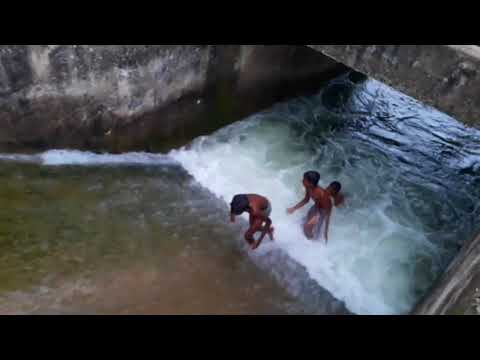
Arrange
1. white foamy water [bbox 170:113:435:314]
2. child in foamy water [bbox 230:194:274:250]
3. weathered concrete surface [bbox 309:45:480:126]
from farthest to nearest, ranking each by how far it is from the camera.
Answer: white foamy water [bbox 170:113:435:314] < child in foamy water [bbox 230:194:274:250] < weathered concrete surface [bbox 309:45:480:126]

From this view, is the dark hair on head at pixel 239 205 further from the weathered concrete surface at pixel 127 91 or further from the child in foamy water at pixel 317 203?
the weathered concrete surface at pixel 127 91

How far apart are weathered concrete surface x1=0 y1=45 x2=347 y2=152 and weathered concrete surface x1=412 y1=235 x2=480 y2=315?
14.2 feet

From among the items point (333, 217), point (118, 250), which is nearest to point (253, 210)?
point (118, 250)

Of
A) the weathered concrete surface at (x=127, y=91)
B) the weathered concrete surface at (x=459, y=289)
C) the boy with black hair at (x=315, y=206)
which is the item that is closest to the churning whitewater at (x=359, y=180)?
the boy with black hair at (x=315, y=206)

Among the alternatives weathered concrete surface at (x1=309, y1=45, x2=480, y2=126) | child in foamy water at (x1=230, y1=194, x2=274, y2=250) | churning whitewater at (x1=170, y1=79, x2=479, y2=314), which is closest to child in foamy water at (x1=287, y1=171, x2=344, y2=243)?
churning whitewater at (x1=170, y1=79, x2=479, y2=314)

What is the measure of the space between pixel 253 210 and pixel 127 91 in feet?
8.23

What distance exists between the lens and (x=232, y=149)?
7422 mm

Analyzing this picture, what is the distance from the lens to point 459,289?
11.8 ft

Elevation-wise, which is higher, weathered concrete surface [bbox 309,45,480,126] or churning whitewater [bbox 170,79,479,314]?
weathered concrete surface [bbox 309,45,480,126]

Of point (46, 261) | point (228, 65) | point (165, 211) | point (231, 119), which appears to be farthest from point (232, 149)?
point (46, 261)

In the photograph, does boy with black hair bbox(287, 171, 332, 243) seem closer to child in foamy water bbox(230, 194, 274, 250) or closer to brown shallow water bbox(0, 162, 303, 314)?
child in foamy water bbox(230, 194, 274, 250)

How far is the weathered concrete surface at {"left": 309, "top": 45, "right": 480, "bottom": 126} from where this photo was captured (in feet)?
14.8

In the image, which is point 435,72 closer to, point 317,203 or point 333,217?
point 317,203

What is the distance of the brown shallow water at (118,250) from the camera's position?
458 centimetres
